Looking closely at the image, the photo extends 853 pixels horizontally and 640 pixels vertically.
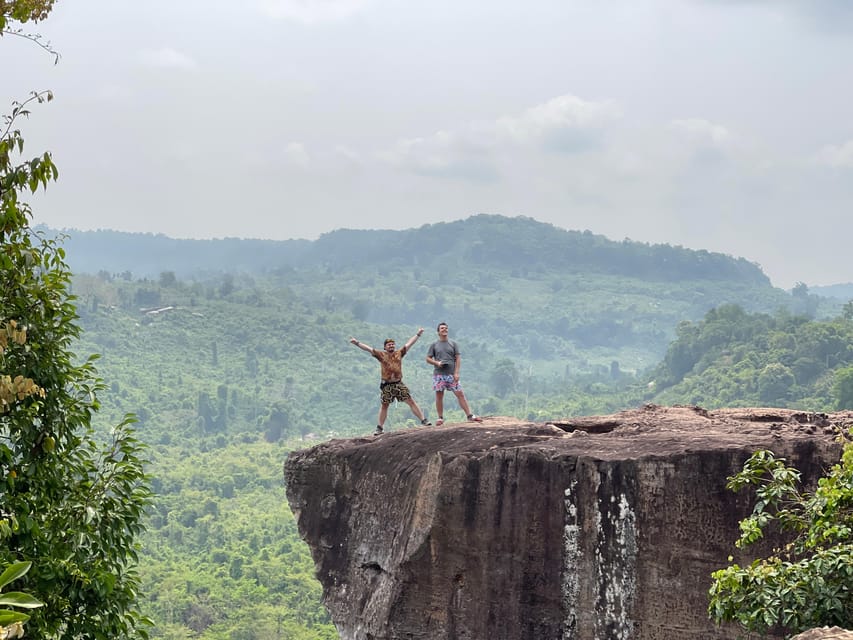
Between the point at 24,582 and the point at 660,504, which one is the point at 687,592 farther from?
the point at 24,582

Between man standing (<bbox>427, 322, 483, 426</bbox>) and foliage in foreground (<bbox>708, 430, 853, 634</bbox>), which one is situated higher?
man standing (<bbox>427, 322, 483, 426</bbox>)

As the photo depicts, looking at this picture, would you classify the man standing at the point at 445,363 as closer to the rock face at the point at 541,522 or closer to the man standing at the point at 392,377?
the man standing at the point at 392,377

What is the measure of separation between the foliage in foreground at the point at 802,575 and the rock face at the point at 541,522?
4.22ft

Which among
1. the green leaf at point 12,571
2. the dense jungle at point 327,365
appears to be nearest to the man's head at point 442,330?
the dense jungle at point 327,365

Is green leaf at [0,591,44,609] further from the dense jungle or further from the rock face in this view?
the rock face

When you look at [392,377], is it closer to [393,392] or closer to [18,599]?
[393,392]

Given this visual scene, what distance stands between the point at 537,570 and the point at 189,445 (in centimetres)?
7446

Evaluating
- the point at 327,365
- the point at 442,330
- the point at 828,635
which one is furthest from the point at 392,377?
the point at 327,365

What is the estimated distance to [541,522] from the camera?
10.9 metres

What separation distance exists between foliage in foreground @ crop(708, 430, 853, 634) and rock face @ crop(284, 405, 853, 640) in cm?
129

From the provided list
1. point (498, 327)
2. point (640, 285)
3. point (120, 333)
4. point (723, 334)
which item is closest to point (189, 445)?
point (120, 333)

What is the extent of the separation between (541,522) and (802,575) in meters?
3.33

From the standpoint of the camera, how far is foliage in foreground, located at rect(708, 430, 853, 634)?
7.84 meters

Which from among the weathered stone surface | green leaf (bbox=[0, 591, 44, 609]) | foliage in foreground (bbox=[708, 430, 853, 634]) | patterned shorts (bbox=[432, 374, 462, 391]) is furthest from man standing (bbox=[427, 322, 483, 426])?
green leaf (bbox=[0, 591, 44, 609])
